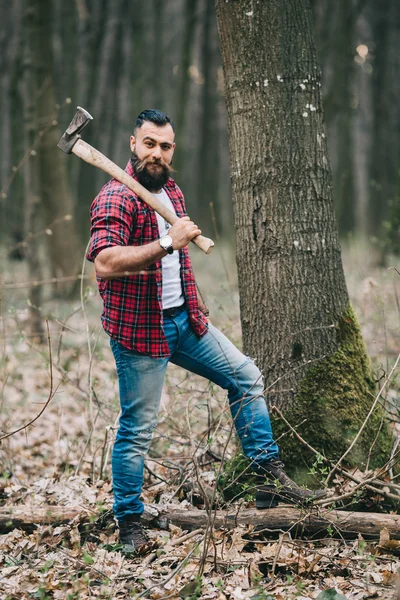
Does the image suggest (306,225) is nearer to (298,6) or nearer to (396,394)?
(298,6)

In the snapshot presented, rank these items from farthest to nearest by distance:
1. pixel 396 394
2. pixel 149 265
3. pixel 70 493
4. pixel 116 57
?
pixel 116 57, pixel 396 394, pixel 70 493, pixel 149 265

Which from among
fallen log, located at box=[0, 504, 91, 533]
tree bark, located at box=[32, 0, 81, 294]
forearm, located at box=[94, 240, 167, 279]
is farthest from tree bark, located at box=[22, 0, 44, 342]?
forearm, located at box=[94, 240, 167, 279]

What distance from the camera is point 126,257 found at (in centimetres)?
326

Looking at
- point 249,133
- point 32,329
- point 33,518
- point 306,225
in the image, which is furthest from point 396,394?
point 32,329

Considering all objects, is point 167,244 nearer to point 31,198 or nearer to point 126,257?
point 126,257

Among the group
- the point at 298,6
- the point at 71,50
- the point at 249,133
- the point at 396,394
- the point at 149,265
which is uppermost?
the point at 71,50

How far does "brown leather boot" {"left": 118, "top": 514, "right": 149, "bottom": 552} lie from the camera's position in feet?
11.9

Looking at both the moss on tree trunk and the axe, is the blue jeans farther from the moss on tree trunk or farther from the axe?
the axe

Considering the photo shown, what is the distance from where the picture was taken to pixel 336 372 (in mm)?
4031

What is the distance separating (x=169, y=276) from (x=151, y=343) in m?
0.43

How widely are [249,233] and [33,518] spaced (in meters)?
2.29

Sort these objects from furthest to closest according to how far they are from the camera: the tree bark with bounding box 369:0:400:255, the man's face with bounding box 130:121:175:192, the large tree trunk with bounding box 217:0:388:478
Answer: the tree bark with bounding box 369:0:400:255
the large tree trunk with bounding box 217:0:388:478
the man's face with bounding box 130:121:175:192

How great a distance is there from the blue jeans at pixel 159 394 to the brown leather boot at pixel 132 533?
0.04 metres

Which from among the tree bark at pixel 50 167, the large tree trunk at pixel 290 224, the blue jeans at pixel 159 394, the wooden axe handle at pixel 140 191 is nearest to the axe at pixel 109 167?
the wooden axe handle at pixel 140 191
